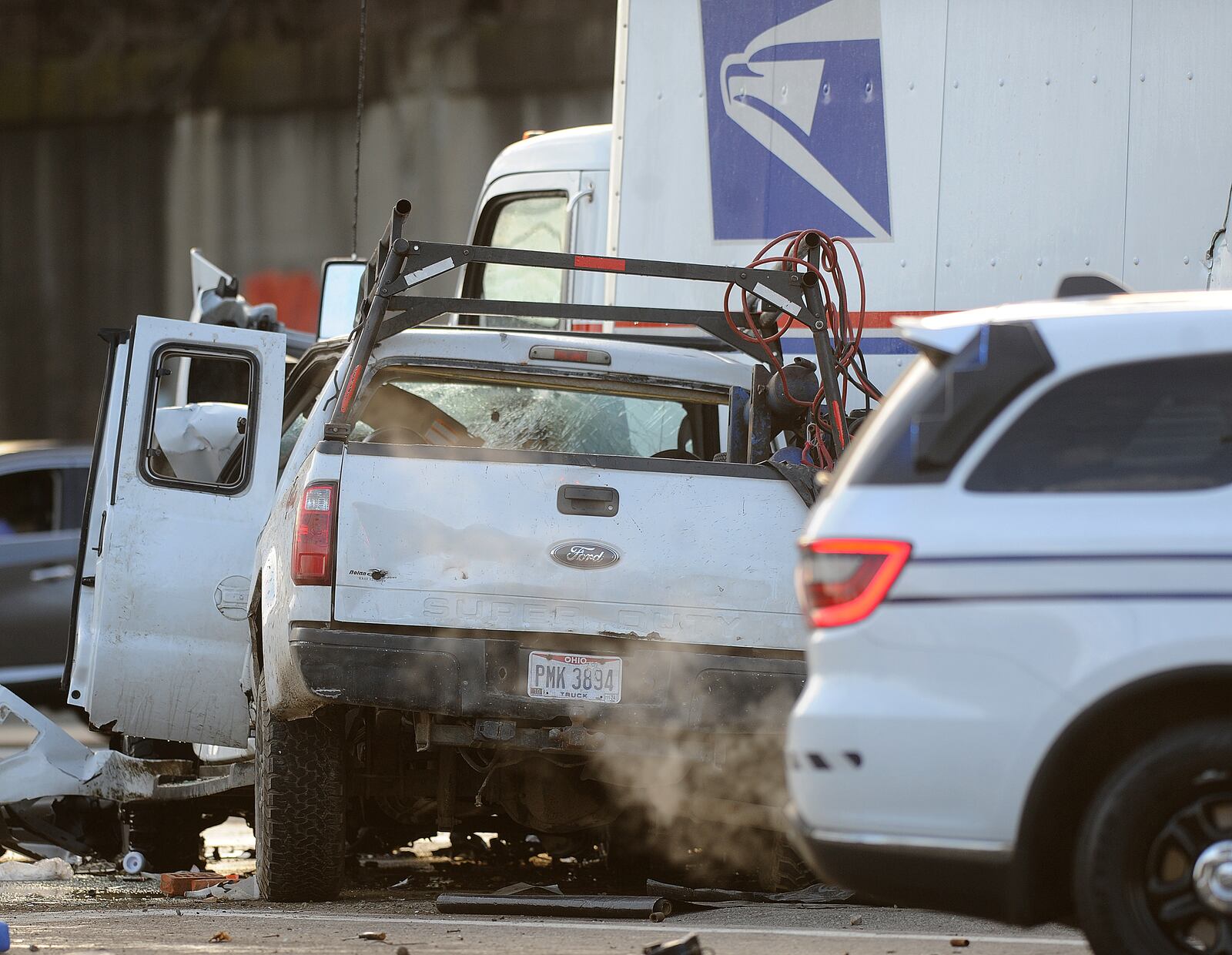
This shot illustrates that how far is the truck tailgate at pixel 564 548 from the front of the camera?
5.85 m

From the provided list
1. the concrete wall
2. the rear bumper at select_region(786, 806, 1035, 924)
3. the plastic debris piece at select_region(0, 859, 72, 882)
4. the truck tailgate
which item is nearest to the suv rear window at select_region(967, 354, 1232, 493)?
the rear bumper at select_region(786, 806, 1035, 924)

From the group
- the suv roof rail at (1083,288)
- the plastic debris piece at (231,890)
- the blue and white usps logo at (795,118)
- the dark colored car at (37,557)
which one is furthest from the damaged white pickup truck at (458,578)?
the dark colored car at (37,557)

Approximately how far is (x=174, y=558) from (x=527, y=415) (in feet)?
5.20

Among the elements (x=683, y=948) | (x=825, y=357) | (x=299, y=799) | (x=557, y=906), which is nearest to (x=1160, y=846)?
(x=683, y=948)

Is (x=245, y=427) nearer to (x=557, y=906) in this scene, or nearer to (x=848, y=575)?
(x=557, y=906)

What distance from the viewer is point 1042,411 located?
432 centimetres

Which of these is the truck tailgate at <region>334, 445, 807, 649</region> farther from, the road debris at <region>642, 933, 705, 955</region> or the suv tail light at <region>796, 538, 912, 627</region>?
the suv tail light at <region>796, 538, 912, 627</region>

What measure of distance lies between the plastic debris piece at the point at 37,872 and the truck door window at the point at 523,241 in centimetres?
354

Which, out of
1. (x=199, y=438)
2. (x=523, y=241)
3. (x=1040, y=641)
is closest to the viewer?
(x=1040, y=641)

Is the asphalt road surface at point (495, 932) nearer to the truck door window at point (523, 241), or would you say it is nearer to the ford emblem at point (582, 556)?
the ford emblem at point (582, 556)

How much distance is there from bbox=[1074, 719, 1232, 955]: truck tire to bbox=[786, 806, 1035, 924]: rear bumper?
0.17 metres

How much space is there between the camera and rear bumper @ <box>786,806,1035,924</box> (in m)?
4.22

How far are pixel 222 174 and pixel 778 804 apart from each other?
59.5 ft

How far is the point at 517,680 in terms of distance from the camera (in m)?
5.84
